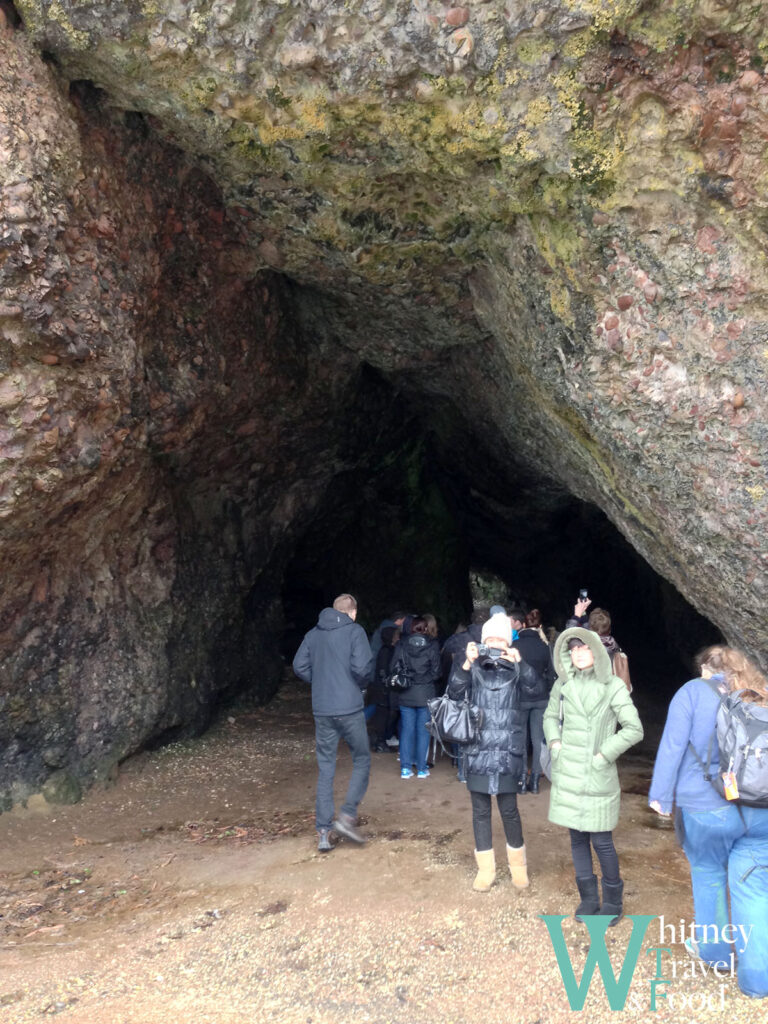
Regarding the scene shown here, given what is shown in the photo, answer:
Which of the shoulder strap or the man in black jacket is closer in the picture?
the shoulder strap

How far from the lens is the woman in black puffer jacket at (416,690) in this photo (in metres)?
6.78

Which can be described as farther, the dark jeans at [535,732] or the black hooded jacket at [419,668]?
the black hooded jacket at [419,668]

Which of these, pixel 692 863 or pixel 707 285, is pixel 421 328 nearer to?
pixel 707 285

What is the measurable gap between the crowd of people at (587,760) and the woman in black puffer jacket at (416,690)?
1371mm

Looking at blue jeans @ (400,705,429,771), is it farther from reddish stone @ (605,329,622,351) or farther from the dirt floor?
reddish stone @ (605,329,622,351)

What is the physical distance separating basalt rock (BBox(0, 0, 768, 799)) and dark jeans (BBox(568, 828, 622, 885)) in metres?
2.13

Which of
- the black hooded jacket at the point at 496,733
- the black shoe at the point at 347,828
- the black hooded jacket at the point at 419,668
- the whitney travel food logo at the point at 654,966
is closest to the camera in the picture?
the whitney travel food logo at the point at 654,966

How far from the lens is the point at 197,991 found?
3725 millimetres

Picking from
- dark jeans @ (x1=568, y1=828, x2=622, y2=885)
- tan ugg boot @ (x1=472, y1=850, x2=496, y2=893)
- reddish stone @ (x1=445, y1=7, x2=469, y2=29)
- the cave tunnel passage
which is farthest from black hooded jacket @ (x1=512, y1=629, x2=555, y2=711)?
the cave tunnel passage

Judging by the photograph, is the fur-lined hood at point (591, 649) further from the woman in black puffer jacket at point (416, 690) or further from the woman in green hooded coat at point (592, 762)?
the woman in black puffer jacket at point (416, 690)

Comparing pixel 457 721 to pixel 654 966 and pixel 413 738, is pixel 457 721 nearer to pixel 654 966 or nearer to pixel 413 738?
pixel 654 966

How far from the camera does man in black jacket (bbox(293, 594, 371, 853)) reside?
5344 mm

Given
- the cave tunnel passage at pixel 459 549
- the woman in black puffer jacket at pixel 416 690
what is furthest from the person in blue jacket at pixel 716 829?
the cave tunnel passage at pixel 459 549

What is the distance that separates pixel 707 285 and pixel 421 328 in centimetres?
364
